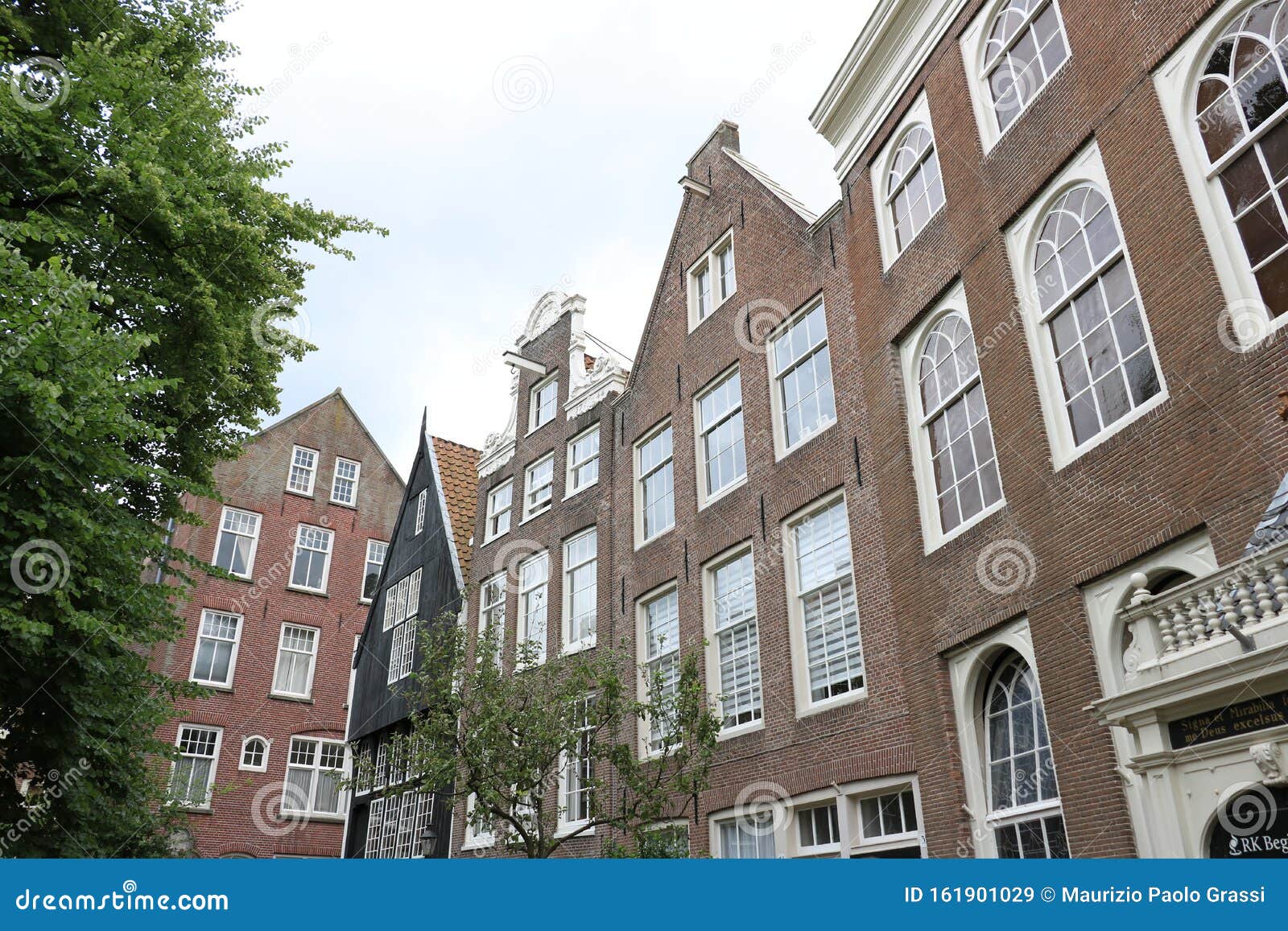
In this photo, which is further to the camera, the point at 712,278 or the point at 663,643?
the point at 712,278

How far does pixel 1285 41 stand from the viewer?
8102 millimetres

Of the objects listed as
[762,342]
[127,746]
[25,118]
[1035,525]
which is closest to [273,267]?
[25,118]

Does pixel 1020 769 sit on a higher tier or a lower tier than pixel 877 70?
lower

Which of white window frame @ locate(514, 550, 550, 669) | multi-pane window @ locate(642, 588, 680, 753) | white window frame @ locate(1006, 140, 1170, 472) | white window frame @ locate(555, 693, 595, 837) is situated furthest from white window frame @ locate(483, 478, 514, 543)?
white window frame @ locate(1006, 140, 1170, 472)

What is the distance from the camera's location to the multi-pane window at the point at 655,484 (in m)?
19.0

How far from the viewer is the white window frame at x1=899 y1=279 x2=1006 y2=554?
1242 cm

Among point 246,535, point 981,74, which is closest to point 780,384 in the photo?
point 981,74

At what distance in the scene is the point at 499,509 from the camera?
82.1 ft

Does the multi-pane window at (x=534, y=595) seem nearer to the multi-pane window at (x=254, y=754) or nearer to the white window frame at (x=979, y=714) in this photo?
the white window frame at (x=979, y=714)

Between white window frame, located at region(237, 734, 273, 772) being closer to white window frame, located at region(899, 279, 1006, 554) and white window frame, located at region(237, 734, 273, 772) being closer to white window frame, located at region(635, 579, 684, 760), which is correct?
white window frame, located at region(635, 579, 684, 760)

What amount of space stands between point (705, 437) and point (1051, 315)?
845 cm

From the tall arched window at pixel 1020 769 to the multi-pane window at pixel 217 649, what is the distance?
1012 inches

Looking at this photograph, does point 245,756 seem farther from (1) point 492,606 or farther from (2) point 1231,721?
(2) point 1231,721

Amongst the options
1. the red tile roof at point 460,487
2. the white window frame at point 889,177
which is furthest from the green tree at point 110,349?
the red tile roof at point 460,487
